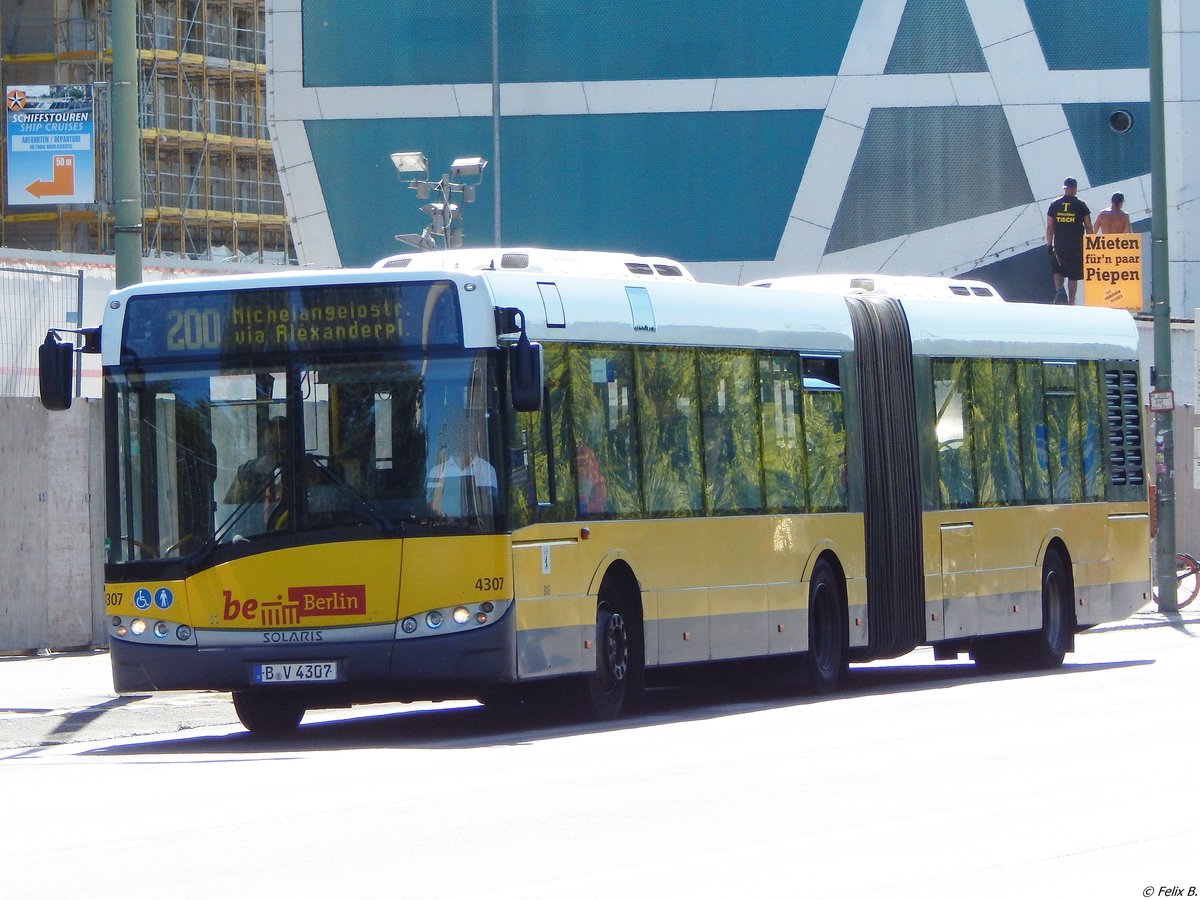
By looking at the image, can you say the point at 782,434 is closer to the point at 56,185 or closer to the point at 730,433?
the point at 730,433

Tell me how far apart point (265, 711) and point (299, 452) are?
2068 millimetres

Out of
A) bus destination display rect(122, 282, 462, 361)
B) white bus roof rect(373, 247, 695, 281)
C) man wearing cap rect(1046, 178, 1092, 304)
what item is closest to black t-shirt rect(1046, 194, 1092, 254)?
man wearing cap rect(1046, 178, 1092, 304)

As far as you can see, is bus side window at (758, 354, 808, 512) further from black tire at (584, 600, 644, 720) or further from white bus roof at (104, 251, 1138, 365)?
black tire at (584, 600, 644, 720)

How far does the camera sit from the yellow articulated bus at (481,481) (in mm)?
14055

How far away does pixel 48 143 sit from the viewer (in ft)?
216

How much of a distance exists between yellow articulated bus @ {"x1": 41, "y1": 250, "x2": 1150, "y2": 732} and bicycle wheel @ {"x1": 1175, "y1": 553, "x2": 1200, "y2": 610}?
12.5m

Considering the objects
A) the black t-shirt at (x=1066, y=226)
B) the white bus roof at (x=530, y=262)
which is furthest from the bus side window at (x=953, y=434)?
the black t-shirt at (x=1066, y=226)

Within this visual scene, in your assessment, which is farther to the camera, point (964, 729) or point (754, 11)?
point (754, 11)

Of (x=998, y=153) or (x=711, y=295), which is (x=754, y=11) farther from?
(x=711, y=295)

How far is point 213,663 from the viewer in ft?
46.9

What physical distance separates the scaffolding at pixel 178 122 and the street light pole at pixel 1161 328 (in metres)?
48.4

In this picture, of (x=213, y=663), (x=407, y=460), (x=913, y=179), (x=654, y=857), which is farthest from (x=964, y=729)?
(x=913, y=179)

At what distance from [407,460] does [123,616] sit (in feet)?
6.73

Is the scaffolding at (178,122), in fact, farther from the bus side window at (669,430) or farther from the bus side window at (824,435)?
the bus side window at (669,430)
